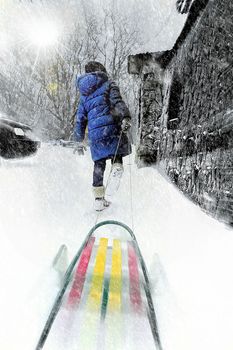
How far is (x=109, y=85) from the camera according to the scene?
416 cm

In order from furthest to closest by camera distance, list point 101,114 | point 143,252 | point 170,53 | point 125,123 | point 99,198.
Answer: point 170,53 < point 99,198 < point 101,114 < point 125,123 < point 143,252

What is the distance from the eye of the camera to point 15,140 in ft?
20.8

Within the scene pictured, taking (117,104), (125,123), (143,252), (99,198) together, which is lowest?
(143,252)

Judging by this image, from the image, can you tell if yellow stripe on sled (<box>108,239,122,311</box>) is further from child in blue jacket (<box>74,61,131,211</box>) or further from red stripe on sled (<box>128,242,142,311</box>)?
child in blue jacket (<box>74,61,131,211</box>)

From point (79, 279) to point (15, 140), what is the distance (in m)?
4.49

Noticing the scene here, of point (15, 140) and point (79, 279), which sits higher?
point (15, 140)

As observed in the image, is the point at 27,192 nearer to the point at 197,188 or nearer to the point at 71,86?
the point at 197,188

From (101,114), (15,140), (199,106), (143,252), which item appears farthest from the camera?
(15,140)

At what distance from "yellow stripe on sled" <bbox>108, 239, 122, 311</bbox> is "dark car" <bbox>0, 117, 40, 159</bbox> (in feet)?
12.7

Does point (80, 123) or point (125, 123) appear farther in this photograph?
point (80, 123)

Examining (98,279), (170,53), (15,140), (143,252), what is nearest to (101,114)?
(143,252)

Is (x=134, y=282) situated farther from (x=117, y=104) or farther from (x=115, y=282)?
(x=117, y=104)

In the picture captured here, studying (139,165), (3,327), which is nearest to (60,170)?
(139,165)

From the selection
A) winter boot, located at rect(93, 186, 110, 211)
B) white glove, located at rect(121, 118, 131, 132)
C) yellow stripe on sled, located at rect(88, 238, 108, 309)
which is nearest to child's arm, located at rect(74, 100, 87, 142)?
white glove, located at rect(121, 118, 131, 132)
